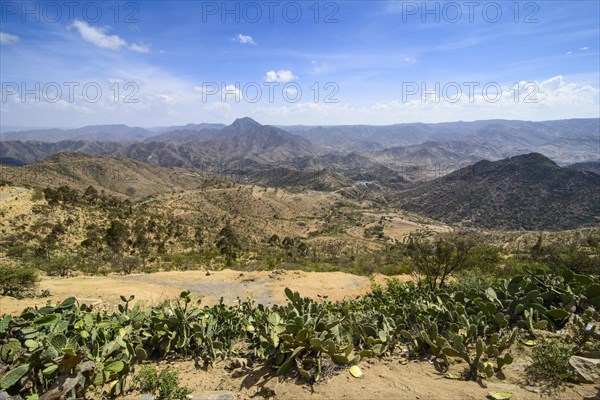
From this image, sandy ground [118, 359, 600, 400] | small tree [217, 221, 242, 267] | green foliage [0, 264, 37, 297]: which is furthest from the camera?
small tree [217, 221, 242, 267]

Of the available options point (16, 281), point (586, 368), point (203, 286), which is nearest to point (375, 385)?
point (586, 368)

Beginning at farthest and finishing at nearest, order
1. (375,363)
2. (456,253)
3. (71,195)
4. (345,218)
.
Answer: (345,218) → (71,195) → (456,253) → (375,363)

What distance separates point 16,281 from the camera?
39.3 ft

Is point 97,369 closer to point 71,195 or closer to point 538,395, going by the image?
point 538,395

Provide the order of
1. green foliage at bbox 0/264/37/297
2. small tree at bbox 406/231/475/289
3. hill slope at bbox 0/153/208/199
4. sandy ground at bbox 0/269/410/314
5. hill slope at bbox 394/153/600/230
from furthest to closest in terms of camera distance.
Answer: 1. hill slope at bbox 0/153/208/199
2. hill slope at bbox 394/153/600/230
3. small tree at bbox 406/231/475/289
4. sandy ground at bbox 0/269/410/314
5. green foliage at bbox 0/264/37/297

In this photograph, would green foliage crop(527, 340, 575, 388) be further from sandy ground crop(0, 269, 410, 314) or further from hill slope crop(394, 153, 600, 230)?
hill slope crop(394, 153, 600, 230)

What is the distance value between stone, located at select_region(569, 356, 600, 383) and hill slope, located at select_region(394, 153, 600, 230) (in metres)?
89.0

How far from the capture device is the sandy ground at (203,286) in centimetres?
1239

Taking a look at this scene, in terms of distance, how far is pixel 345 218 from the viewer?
8525 centimetres

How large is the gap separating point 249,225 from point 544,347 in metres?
48.0

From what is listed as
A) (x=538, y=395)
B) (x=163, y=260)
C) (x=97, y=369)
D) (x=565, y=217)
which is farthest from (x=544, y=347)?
(x=565, y=217)

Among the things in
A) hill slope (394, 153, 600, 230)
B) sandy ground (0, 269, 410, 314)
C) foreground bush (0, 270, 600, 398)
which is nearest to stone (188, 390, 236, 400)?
foreground bush (0, 270, 600, 398)

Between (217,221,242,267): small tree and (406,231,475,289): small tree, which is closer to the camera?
(406,231,475,289): small tree

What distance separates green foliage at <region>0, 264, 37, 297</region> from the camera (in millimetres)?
11773
